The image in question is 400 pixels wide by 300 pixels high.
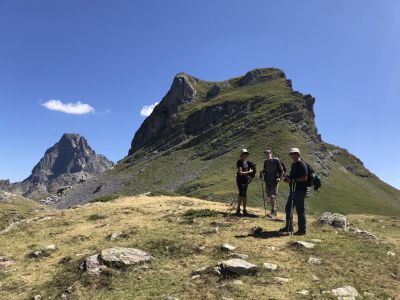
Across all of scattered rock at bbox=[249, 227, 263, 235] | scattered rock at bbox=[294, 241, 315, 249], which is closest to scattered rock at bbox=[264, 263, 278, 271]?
scattered rock at bbox=[294, 241, 315, 249]

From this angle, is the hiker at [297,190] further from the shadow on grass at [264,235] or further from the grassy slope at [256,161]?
the grassy slope at [256,161]

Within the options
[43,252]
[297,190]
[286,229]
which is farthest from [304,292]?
[43,252]

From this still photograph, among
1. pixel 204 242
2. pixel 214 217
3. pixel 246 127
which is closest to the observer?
pixel 204 242

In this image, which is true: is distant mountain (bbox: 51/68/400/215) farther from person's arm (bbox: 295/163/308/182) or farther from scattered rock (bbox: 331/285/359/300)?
scattered rock (bbox: 331/285/359/300)

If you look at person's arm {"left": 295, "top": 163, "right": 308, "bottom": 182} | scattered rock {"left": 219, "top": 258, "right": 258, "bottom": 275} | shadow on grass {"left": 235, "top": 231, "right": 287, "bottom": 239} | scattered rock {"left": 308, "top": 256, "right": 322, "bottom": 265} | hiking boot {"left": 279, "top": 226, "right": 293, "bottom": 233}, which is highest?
person's arm {"left": 295, "top": 163, "right": 308, "bottom": 182}

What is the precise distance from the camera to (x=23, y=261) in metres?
19.4

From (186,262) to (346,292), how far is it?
5.72 meters

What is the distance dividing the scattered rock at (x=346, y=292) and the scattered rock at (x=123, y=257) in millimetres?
6909

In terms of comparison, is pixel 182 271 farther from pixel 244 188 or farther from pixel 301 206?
pixel 244 188

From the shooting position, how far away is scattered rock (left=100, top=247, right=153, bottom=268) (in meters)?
16.6

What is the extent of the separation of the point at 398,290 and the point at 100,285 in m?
9.34

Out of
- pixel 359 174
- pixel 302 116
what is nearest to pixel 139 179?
pixel 302 116

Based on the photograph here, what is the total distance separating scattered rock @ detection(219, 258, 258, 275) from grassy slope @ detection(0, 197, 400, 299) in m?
0.36

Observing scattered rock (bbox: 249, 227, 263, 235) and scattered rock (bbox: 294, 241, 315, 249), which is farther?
scattered rock (bbox: 249, 227, 263, 235)
